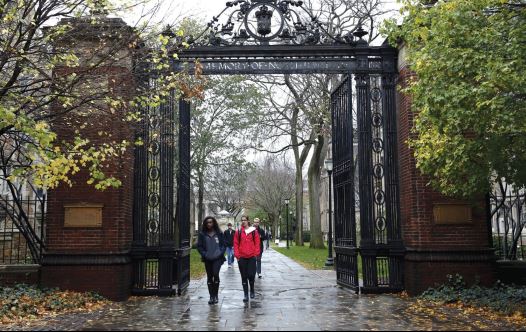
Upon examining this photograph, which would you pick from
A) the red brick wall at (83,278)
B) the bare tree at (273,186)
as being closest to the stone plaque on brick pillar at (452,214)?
the red brick wall at (83,278)

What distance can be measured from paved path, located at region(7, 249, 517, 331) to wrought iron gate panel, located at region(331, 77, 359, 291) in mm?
685

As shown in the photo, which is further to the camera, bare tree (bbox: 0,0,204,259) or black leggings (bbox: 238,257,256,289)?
black leggings (bbox: 238,257,256,289)

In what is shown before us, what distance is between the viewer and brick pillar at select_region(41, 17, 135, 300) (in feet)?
35.4

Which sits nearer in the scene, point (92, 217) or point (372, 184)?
point (92, 217)

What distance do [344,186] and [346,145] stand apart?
99 cm

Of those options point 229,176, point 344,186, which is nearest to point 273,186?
point 229,176

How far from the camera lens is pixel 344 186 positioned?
13.0m

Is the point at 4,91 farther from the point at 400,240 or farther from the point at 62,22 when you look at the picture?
the point at 400,240

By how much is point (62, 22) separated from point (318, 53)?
537 cm

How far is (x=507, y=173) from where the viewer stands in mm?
9211

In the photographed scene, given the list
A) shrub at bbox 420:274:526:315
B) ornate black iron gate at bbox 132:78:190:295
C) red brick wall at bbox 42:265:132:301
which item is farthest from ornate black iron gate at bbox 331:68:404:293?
red brick wall at bbox 42:265:132:301

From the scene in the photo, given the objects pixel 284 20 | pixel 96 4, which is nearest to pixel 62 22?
pixel 96 4

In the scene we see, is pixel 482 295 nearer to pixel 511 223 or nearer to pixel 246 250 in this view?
pixel 511 223

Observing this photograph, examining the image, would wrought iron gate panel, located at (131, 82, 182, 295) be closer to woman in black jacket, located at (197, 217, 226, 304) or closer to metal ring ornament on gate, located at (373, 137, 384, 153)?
woman in black jacket, located at (197, 217, 226, 304)
